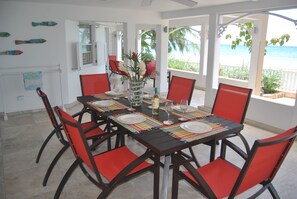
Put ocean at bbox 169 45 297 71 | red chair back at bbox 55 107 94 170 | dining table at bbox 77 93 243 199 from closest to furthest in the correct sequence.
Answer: red chair back at bbox 55 107 94 170, dining table at bbox 77 93 243 199, ocean at bbox 169 45 297 71

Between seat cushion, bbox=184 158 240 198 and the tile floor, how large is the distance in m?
0.51

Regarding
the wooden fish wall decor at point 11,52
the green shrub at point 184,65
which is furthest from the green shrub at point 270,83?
the wooden fish wall decor at point 11,52

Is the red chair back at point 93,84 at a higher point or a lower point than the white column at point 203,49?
lower

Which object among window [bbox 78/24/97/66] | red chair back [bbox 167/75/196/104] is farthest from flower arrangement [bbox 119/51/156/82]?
window [bbox 78/24/97/66]

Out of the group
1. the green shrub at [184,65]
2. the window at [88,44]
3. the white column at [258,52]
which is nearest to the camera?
the white column at [258,52]

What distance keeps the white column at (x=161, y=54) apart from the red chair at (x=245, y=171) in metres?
4.58

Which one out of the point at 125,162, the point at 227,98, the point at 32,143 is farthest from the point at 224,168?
the point at 32,143

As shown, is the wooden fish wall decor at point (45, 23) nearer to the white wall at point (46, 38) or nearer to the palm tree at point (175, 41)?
the white wall at point (46, 38)

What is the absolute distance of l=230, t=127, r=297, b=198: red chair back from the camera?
1.40 meters

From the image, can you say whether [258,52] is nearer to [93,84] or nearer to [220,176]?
[93,84]

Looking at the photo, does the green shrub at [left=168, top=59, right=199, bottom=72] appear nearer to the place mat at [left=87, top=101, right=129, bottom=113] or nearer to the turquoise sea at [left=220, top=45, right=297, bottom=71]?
the place mat at [left=87, top=101, right=129, bottom=113]

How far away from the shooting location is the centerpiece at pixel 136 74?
263 cm

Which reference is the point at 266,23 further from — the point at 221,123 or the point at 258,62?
the point at 221,123

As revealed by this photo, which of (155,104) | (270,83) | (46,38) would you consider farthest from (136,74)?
(270,83)
